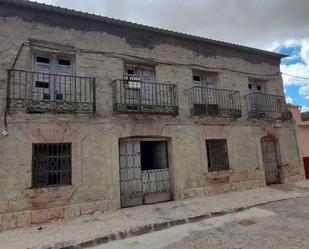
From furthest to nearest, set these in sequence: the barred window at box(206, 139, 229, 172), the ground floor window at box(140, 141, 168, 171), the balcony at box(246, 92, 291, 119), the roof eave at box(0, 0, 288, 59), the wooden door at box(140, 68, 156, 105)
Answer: the balcony at box(246, 92, 291, 119) < the barred window at box(206, 139, 229, 172) < the ground floor window at box(140, 141, 168, 171) < the wooden door at box(140, 68, 156, 105) < the roof eave at box(0, 0, 288, 59)

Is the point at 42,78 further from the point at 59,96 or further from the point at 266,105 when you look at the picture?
the point at 266,105

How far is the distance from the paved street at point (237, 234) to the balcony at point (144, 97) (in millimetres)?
3909

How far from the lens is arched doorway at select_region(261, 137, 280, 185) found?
1127cm

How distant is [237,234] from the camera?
18.1ft

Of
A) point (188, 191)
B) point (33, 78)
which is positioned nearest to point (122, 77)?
point (33, 78)

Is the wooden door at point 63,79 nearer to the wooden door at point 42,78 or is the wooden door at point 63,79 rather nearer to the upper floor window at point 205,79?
the wooden door at point 42,78

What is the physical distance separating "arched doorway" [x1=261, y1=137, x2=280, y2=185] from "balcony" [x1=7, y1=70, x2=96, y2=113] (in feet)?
26.5

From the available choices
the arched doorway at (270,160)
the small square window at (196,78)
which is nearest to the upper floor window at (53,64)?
the small square window at (196,78)

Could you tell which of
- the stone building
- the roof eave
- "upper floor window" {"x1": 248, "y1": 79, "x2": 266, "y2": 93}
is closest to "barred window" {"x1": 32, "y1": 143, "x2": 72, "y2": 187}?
the stone building

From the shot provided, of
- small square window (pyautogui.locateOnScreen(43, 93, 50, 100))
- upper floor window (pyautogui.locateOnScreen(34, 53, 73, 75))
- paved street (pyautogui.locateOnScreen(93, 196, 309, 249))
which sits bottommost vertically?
paved street (pyautogui.locateOnScreen(93, 196, 309, 249))

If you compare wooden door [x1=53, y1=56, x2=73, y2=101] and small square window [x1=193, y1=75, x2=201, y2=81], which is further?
small square window [x1=193, y1=75, x2=201, y2=81]

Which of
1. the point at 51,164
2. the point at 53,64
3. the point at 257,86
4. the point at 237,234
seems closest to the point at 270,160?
the point at 257,86

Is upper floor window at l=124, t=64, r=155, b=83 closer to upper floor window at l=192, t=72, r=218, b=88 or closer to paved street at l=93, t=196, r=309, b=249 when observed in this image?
upper floor window at l=192, t=72, r=218, b=88

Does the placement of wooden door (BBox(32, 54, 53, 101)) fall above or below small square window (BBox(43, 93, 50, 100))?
above
